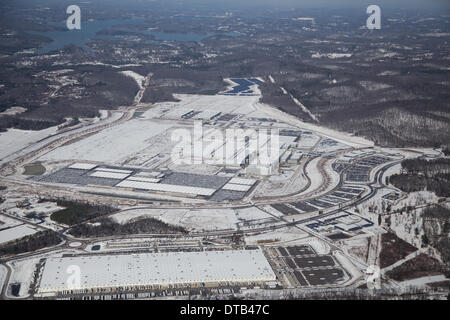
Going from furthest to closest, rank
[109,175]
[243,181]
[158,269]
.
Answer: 1. [109,175]
2. [243,181]
3. [158,269]

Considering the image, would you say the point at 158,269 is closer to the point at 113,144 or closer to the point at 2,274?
the point at 2,274

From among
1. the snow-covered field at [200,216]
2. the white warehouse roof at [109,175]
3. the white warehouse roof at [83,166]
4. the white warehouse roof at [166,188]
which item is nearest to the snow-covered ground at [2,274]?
the snow-covered field at [200,216]

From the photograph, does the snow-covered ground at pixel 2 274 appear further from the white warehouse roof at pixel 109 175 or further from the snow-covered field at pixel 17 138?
the snow-covered field at pixel 17 138

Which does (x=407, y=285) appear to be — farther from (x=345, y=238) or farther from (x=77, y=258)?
(x=77, y=258)

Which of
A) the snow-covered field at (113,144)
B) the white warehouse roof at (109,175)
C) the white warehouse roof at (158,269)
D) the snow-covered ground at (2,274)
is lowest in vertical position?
the snow-covered ground at (2,274)

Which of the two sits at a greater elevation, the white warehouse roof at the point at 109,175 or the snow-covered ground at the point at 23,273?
the white warehouse roof at the point at 109,175

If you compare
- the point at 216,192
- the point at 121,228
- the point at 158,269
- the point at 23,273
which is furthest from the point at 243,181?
the point at 23,273

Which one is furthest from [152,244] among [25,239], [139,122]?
[139,122]

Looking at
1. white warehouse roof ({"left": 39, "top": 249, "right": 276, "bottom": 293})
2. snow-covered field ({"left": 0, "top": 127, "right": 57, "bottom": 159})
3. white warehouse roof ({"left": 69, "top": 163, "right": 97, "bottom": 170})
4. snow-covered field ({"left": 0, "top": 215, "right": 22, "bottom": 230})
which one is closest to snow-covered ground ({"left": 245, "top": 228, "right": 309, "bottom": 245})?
white warehouse roof ({"left": 39, "top": 249, "right": 276, "bottom": 293})
